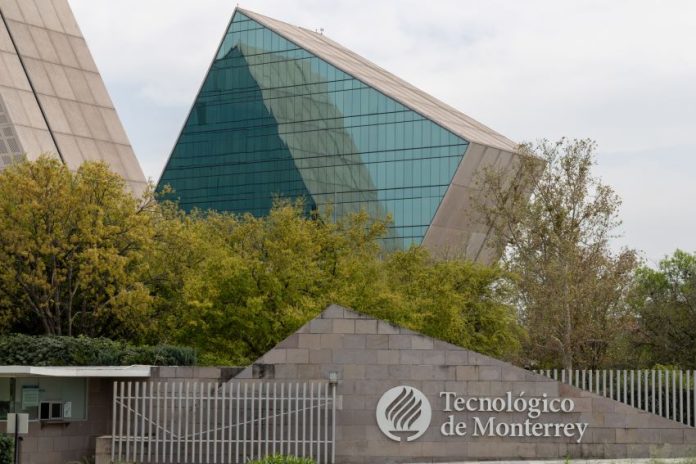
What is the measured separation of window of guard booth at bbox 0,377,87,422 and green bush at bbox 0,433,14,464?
1795 mm

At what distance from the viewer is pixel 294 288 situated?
3950 centimetres

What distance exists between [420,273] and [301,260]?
5970 mm

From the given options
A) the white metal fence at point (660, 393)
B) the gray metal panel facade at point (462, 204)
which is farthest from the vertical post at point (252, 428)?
the gray metal panel facade at point (462, 204)

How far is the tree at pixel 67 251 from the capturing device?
34.8 m

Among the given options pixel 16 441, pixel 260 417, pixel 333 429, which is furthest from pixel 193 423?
pixel 16 441

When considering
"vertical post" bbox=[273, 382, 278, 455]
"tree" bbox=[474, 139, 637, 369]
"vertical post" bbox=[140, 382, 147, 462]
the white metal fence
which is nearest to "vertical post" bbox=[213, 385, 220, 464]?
"vertical post" bbox=[273, 382, 278, 455]

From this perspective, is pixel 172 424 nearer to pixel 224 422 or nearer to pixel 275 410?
pixel 224 422

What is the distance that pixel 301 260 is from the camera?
40.5 m

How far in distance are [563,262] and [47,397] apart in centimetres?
2826

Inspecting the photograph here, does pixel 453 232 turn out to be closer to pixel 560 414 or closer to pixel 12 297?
pixel 12 297

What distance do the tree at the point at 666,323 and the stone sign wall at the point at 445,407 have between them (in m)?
29.1

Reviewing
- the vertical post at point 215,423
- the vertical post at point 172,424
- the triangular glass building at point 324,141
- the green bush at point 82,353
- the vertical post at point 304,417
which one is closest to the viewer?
the vertical post at point 304,417

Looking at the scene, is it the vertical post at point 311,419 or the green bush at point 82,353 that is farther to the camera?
the green bush at point 82,353

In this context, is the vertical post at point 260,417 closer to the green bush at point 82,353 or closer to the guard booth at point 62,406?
the guard booth at point 62,406
